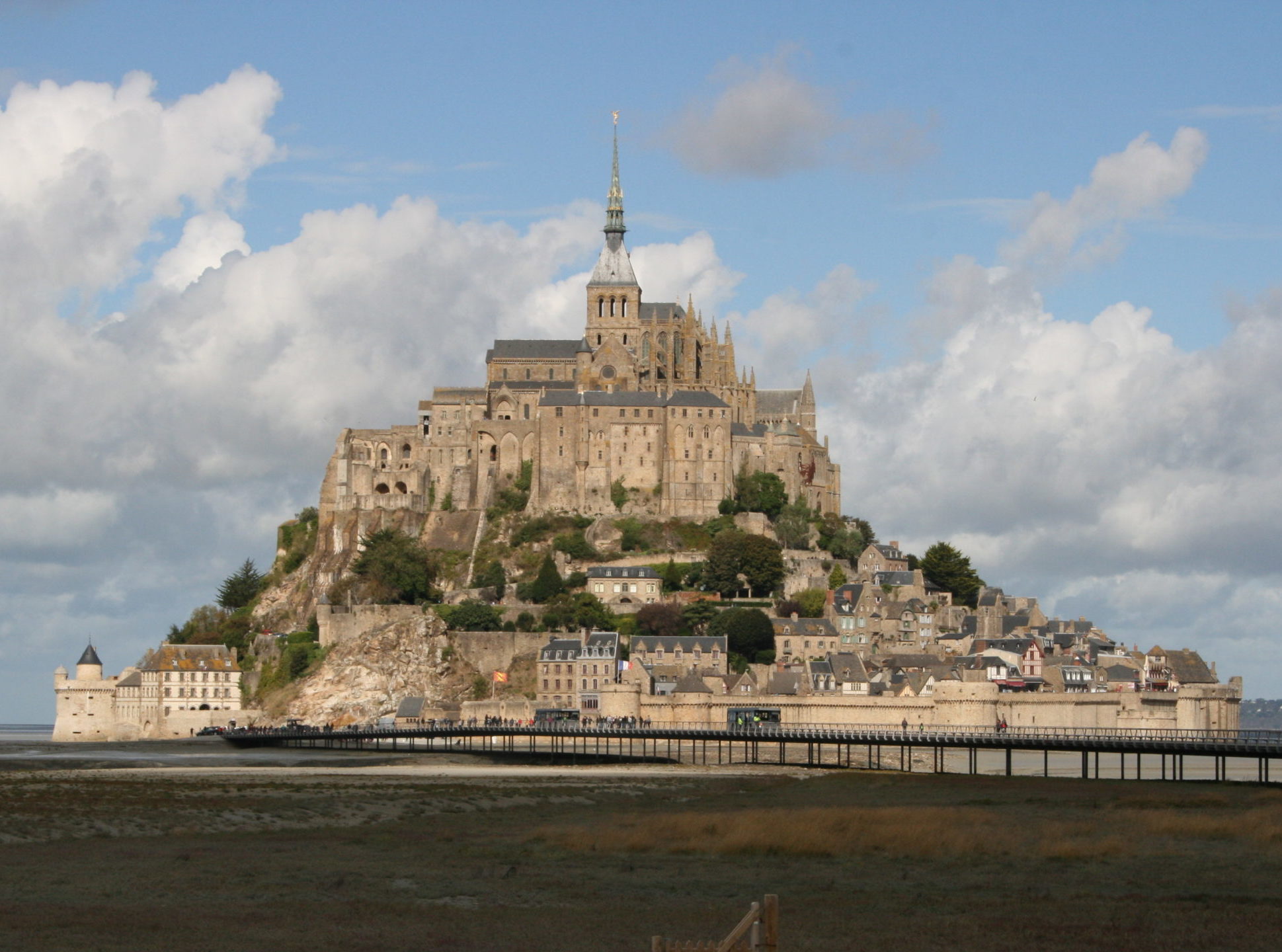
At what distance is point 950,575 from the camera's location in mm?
137500

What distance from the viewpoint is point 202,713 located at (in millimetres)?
119750

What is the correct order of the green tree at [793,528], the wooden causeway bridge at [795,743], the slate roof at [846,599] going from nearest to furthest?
the wooden causeway bridge at [795,743] → the slate roof at [846,599] → the green tree at [793,528]

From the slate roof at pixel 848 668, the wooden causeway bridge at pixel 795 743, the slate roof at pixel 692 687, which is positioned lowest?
the wooden causeway bridge at pixel 795 743

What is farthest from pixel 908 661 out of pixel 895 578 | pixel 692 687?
pixel 895 578

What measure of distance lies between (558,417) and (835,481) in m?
24.0

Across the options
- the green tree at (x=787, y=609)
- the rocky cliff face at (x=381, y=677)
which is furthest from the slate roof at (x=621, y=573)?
the rocky cliff face at (x=381, y=677)

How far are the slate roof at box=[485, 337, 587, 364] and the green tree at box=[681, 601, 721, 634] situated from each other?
30.8m

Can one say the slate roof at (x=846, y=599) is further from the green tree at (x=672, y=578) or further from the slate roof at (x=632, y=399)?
the slate roof at (x=632, y=399)

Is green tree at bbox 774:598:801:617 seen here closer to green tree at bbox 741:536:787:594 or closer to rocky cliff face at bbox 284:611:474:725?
green tree at bbox 741:536:787:594

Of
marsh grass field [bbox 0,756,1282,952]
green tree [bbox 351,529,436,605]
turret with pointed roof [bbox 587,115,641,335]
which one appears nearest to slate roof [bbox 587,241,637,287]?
turret with pointed roof [bbox 587,115,641,335]

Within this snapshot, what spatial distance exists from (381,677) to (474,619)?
23.4ft

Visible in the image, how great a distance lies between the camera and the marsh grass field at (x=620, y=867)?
102 feet

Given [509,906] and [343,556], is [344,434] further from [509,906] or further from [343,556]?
[509,906]

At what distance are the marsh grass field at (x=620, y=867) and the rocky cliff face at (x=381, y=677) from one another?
5250 cm
